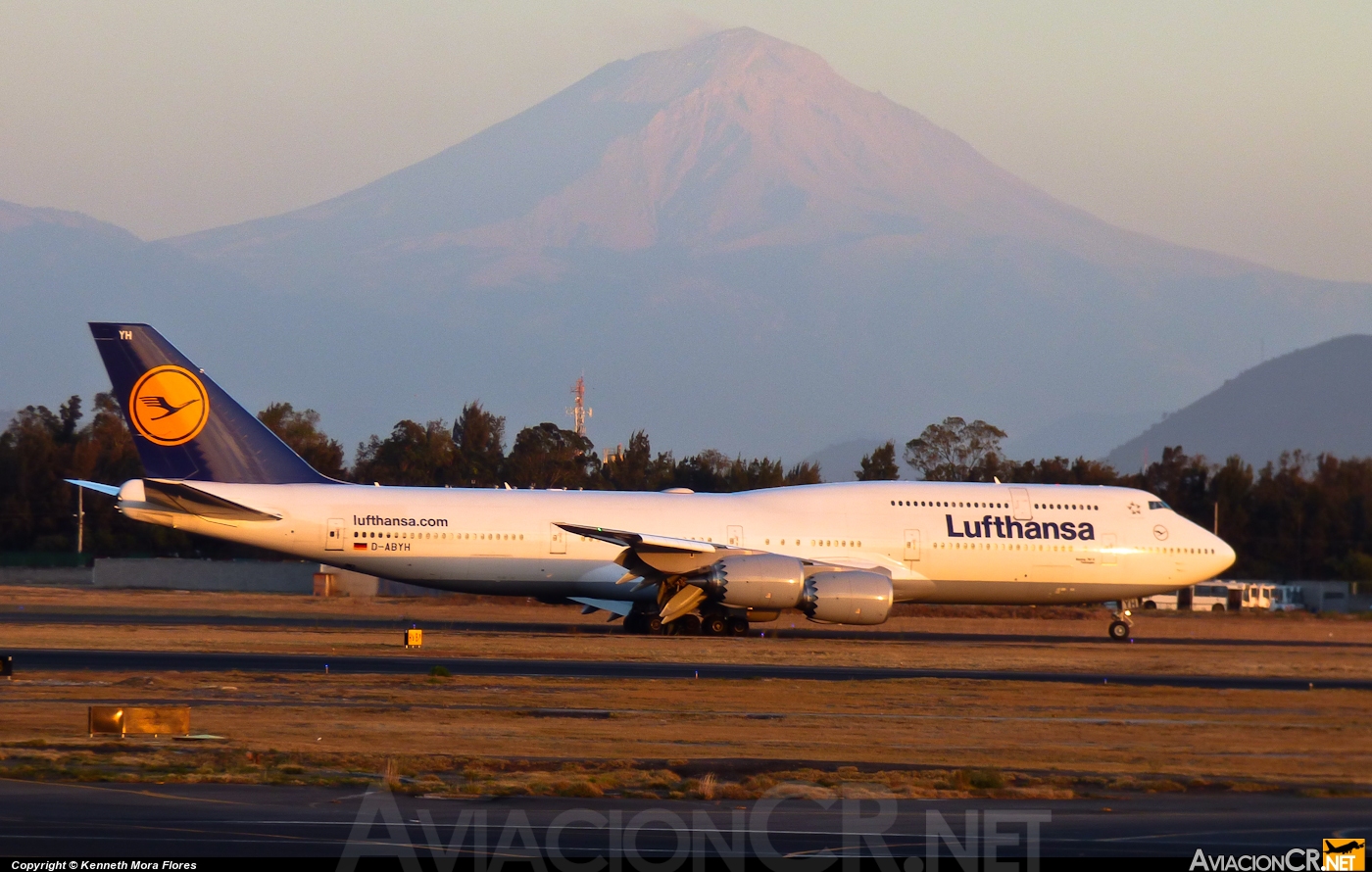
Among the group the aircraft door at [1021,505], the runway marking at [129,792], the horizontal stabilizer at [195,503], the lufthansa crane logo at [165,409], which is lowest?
the runway marking at [129,792]

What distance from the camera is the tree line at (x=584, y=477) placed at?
58562 mm

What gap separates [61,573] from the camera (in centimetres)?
5256

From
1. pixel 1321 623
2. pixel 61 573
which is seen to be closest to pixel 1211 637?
pixel 1321 623

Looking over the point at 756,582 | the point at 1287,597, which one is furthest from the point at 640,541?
the point at 1287,597

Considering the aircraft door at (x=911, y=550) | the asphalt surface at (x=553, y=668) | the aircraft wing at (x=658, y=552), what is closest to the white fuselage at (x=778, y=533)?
the aircraft door at (x=911, y=550)

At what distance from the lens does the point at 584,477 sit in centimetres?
6681

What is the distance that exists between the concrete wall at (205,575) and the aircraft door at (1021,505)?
25.5m

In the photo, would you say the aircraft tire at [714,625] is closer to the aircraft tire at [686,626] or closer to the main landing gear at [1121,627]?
the aircraft tire at [686,626]

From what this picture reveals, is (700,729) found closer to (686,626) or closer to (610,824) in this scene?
→ (610,824)

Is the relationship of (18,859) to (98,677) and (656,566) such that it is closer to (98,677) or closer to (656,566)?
(98,677)

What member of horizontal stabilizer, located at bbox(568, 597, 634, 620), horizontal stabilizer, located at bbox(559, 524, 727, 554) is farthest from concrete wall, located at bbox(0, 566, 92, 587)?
horizontal stabilizer, located at bbox(559, 524, 727, 554)

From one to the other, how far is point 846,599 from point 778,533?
9.17ft

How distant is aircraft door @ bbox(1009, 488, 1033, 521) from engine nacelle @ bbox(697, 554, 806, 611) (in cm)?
585

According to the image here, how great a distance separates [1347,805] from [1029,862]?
3.59 meters
